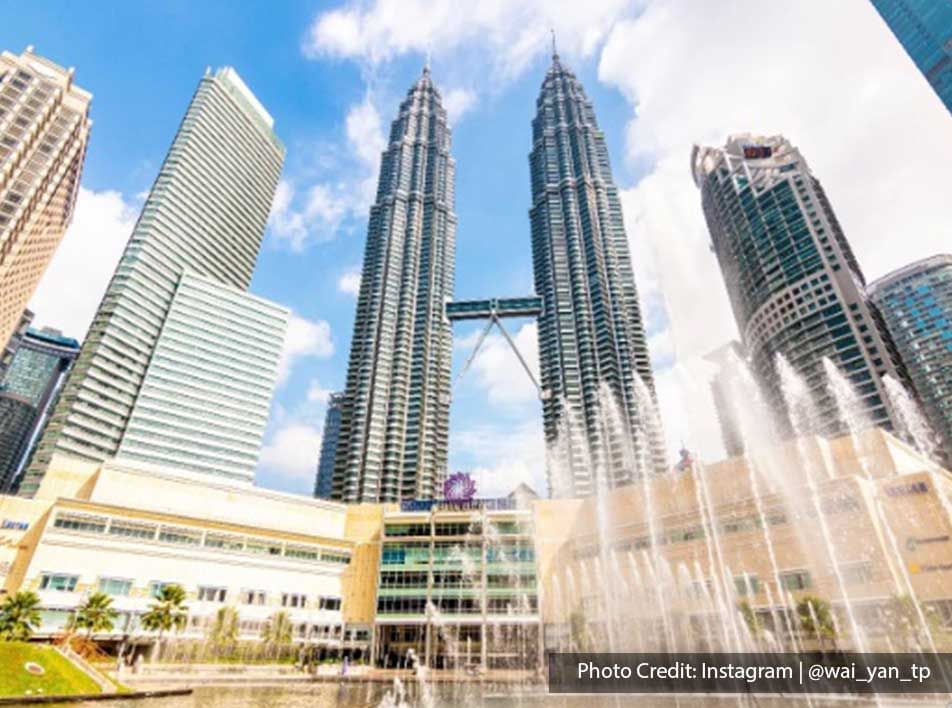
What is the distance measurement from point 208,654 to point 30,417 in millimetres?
203909

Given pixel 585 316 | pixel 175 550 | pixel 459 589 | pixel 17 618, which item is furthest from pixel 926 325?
pixel 17 618

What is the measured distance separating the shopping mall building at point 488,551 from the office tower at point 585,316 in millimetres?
42498

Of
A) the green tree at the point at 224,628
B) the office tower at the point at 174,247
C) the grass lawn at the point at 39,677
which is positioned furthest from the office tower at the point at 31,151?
the grass lawn at the point at 39,677

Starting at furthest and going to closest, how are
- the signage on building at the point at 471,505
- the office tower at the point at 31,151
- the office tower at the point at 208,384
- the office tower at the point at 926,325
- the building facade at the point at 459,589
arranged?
the office tower at the point at 208,384 < the office tower at the point at 926,325 < the office tower at the point at 31,151 < the signage on building at the point at 471,505 < the building facade at the point at 459,589

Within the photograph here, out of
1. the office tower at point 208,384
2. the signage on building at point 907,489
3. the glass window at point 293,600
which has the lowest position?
the glass window at point 293,600

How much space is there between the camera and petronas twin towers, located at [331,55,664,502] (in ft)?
413

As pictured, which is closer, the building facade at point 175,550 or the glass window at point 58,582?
the glass window at point 58,582

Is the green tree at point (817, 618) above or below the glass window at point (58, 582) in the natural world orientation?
below

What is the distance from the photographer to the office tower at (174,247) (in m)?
110

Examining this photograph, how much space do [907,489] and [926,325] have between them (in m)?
93.8

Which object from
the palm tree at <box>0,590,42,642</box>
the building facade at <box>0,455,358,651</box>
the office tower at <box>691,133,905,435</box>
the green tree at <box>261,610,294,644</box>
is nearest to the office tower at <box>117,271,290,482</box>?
the building facade at <box>0,455,358,651</box>

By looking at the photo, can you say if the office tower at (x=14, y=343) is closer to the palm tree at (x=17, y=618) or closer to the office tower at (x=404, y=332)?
the office tower at (x=404, y=332)

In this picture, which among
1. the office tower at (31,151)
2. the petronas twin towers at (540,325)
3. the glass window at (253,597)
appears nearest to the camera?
the glass window at (253,597)

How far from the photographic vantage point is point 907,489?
138 ft
